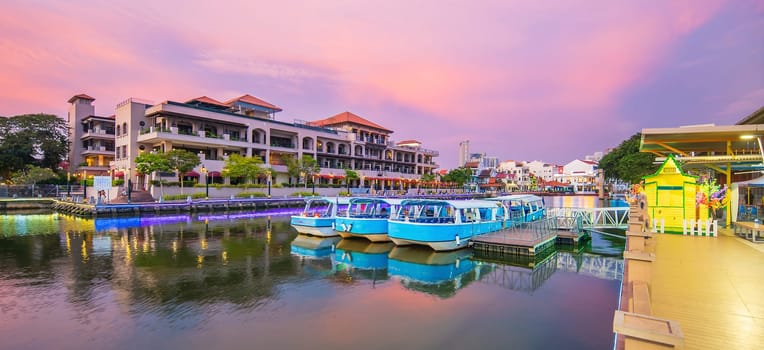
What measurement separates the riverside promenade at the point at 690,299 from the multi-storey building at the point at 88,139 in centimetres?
6496

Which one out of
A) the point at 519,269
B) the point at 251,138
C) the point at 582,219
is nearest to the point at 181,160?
the point at 251,138

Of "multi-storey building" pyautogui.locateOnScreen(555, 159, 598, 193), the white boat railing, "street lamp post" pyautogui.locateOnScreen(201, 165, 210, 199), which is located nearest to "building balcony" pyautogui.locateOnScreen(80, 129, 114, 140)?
"street lamp post" pyautogui.locateOnScreen(201, 165, 210, 199)

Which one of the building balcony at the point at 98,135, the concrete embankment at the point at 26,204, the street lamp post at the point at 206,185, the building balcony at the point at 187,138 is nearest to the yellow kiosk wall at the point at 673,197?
the street lamp post at the point at 206,185

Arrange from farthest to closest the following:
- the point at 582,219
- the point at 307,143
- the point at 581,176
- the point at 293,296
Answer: the point at 581,176 → the point at 307,143 → the point at 582,219 → the point at 293,296

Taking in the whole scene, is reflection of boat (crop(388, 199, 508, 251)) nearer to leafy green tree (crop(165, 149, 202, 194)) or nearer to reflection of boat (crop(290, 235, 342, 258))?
reflection of boat (crop(290, 235, 342, 258))

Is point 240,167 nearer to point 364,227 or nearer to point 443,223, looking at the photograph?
point 364,227

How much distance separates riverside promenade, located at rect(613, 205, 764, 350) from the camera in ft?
10.2

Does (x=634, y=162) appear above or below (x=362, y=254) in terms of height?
above

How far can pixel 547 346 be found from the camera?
345 inches

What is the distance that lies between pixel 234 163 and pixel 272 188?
25.0 ft

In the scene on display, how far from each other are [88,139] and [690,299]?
71568 mm

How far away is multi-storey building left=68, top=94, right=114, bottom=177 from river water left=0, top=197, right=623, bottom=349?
39821mm

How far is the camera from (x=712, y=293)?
688 centimetres

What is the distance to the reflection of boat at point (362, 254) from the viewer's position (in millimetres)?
17080
